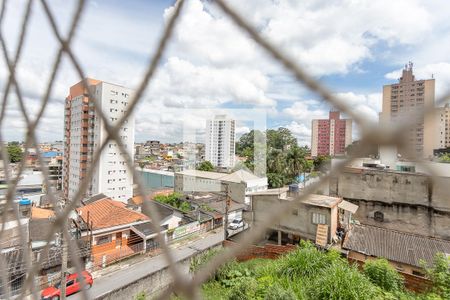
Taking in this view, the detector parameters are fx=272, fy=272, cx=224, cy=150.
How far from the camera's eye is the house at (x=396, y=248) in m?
6.01

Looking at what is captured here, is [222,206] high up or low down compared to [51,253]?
down

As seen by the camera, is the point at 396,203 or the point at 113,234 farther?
the point at 396,203

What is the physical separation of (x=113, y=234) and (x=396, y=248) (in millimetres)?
7660

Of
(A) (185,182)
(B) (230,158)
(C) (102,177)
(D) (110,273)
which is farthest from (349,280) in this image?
(B) (230,158)

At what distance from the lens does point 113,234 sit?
8.22m

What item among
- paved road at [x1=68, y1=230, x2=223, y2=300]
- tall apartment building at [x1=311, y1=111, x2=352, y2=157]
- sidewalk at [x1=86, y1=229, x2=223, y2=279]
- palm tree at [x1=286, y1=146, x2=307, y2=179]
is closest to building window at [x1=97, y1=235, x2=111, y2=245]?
sidewalk at [x1=86, y1=229, x2=223, y2=279]

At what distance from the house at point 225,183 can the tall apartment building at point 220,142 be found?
8047 mm

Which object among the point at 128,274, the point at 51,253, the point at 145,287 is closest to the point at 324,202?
the point at 145,287

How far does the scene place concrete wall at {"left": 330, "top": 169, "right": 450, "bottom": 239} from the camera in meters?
8.73

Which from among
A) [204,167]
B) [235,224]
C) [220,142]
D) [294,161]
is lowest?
[235,224]

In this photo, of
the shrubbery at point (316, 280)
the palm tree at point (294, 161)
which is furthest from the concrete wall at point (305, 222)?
the palm tree at point (294, 161)

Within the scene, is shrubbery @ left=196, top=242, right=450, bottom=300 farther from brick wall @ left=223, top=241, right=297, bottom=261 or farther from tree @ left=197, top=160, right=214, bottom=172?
tree @ left=197, top=160, right=214, bottom=172

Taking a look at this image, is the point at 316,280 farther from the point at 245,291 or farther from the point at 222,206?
the point at 222,206

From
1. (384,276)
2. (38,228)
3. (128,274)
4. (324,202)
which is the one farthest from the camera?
(324,202)
